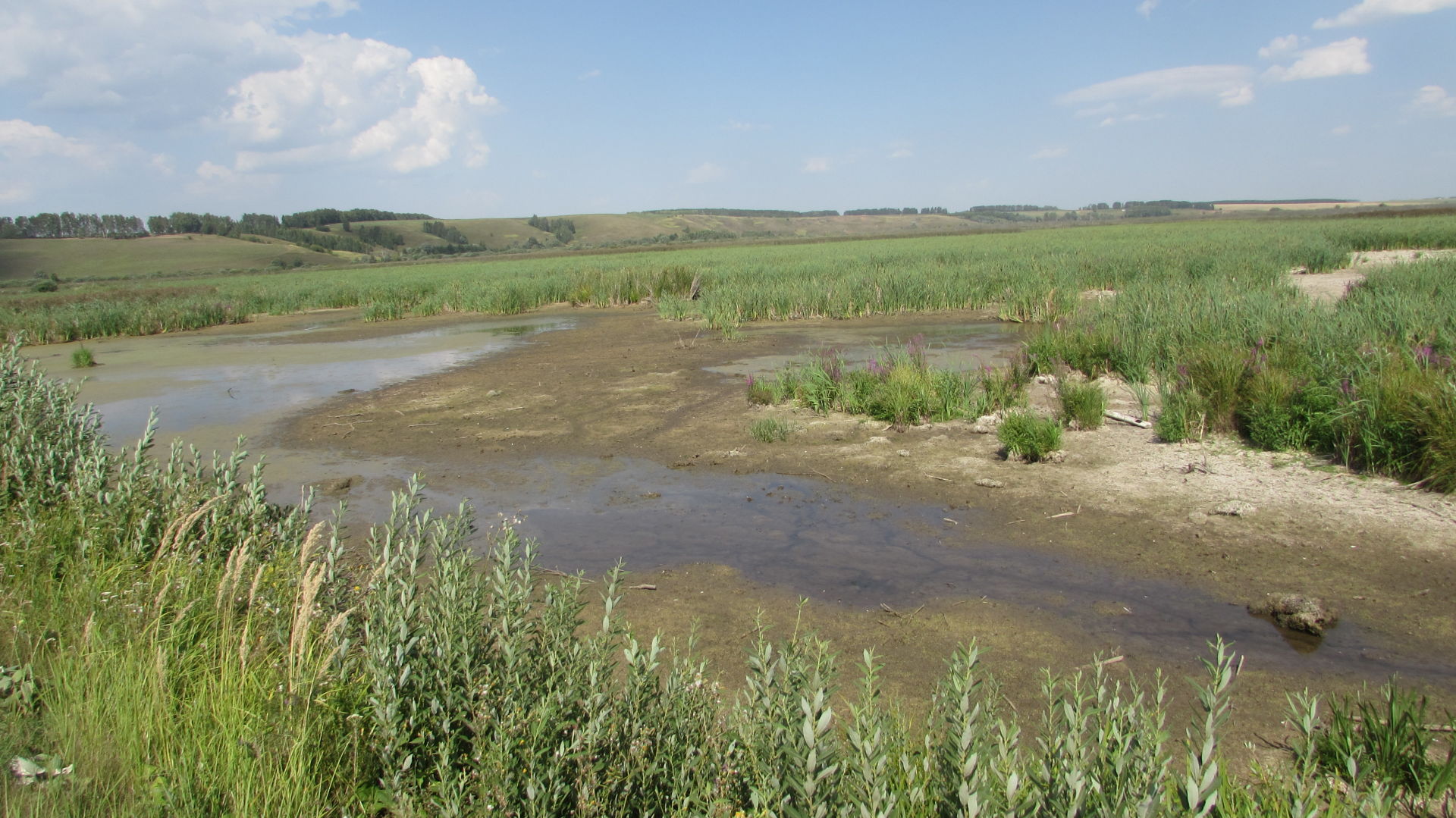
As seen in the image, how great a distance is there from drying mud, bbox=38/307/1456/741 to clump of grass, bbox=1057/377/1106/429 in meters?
0.15

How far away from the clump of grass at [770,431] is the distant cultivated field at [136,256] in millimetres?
70170

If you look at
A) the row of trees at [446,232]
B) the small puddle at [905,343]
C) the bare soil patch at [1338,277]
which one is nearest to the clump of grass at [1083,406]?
the small puddle at [905,343]

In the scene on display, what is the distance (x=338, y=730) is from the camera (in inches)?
108

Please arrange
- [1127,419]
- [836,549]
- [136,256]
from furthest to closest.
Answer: [136,256] < [1127,419] < [836,549]

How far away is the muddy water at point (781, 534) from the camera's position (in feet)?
14.3

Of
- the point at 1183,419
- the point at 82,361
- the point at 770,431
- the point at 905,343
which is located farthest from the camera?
the point at 82,361

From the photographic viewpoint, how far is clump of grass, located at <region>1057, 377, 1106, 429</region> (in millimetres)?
8047

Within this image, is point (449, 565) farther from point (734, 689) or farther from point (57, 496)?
point (57, 496)

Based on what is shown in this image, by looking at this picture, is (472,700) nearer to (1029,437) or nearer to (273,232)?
(1029,437)

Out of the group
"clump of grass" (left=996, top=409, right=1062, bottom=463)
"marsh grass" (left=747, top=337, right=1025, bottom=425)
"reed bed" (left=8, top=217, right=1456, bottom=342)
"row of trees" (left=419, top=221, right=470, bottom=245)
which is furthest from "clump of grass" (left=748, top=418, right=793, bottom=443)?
"row of trees" (left=419, top=221, right=470, bottom=245)

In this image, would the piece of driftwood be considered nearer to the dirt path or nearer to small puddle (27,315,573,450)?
the dirt path

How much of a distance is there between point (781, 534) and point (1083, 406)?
3816 mm

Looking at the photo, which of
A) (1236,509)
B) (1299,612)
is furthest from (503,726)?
(1236,509)

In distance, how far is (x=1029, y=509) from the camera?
6305mm
